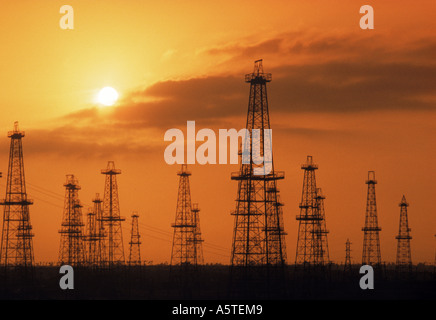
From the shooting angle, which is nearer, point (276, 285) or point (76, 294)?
point (276, 285)

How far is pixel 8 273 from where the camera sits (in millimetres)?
Answer: 115625

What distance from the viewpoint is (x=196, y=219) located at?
Result: 504ft

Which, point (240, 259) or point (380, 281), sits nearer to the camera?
point (240, 259)

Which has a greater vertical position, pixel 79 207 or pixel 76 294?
pixel 79 207

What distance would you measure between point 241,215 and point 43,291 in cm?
3372

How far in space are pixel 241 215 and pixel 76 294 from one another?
27.6 m
